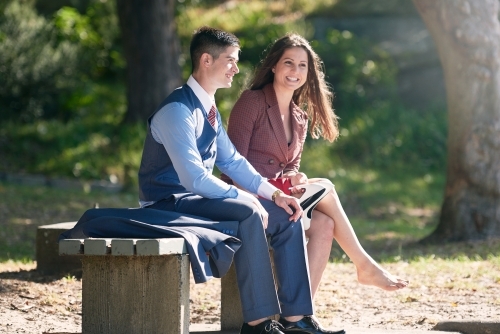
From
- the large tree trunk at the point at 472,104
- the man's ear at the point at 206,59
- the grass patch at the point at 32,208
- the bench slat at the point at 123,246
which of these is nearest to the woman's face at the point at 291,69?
the man's ear at the point at 206,59

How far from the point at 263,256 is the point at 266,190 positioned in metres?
0.57

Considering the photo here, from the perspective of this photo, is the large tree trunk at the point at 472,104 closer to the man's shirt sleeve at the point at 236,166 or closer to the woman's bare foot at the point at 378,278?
the woman's bare foot at the point at 378,278

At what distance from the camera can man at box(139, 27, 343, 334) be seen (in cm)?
416

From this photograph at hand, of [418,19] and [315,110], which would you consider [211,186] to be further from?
[418,19]

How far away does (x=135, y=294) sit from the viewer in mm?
4070

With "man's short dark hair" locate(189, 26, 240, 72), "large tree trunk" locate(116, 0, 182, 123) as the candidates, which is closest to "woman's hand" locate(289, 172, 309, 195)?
"man's short dark hair" locate(189, 26, 240, 72)

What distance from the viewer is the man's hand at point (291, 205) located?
173 inches

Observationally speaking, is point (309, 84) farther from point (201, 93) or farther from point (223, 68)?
point (201, 93)

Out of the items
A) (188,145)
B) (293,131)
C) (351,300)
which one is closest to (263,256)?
(188,145)

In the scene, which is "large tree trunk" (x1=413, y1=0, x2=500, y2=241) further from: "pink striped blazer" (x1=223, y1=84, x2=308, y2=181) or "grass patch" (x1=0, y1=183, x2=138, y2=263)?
"grass patch" (x1=0, y1=183, x2=138, y2=263)

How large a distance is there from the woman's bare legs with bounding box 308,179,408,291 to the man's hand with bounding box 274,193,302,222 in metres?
0.38

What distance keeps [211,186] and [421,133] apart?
1119 centimetres

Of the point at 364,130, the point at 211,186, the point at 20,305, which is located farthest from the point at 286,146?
the point at 364,130

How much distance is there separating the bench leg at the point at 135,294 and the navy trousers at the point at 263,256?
0.31 metres
